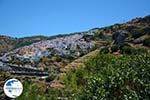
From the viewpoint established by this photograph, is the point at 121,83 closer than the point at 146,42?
Yes

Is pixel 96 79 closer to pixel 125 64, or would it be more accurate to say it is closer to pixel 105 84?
pixel 105 84

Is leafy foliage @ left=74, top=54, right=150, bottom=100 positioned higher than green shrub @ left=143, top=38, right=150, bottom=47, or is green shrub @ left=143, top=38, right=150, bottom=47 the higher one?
green shrub @ left=143, top=38, right=150, bottom=47

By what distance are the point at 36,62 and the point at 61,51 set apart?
1397cm

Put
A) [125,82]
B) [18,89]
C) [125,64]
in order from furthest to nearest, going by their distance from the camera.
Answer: [125,64], [125,82], [18,89]

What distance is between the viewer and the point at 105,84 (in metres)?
25.3

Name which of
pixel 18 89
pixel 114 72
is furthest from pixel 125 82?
pixel 18 89

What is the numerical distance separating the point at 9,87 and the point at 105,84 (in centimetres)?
598

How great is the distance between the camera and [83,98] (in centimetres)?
2623

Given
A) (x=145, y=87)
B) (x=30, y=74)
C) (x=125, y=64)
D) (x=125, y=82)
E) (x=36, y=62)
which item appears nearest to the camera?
(x=145, y=87)

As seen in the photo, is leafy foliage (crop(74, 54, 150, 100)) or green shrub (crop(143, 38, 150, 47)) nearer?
leafy foliage (crop(74, 54, 150, 100))

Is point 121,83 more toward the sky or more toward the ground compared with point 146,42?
more toward the ground

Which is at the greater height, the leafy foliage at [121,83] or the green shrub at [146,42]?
the green shrub at [146,42]

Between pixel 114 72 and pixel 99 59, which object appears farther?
pixel 99 59

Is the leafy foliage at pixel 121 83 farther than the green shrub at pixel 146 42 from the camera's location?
No
